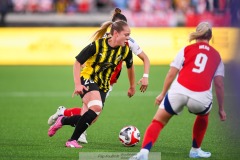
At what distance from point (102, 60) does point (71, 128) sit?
2.62 meters

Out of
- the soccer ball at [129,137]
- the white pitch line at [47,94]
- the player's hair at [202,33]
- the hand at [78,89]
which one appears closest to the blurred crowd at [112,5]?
the white pitch line at [47,94]

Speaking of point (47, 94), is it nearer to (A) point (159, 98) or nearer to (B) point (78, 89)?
(B) point (78, 89)

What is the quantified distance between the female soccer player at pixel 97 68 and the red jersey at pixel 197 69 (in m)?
1.23

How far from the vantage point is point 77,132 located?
876cm

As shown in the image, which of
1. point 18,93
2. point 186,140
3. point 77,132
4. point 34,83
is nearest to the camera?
point 77,132

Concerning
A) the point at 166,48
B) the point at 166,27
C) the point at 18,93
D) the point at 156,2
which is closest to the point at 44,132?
the point at 18,93

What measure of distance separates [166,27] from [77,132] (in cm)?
1507

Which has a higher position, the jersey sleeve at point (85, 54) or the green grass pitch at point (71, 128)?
the jersey sleeve at point (85, 54)

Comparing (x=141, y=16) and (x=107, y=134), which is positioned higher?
(x=107, y=134)

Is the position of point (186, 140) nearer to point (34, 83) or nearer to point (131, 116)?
point (131, 116)

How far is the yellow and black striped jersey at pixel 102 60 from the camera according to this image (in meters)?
8.79

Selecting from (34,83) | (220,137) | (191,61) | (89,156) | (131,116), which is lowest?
(34,83)

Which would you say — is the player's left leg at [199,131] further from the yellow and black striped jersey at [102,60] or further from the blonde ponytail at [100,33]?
the blonde ponytail at [100,33]

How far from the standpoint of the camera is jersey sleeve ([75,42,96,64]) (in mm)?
8633
